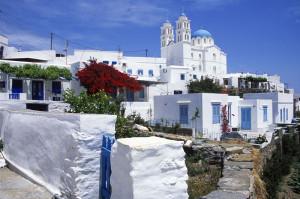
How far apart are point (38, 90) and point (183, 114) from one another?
12.0 metres

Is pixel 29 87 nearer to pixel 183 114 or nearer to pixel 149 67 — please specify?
pixel 183 114

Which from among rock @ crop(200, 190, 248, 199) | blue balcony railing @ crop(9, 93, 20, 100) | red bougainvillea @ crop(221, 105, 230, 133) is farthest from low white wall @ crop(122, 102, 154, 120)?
rock @ crop(200, 190, 248, 199)

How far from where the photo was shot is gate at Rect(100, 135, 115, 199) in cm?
523

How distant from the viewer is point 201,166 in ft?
32.1

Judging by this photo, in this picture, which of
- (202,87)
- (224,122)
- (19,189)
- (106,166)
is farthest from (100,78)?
(106,166)

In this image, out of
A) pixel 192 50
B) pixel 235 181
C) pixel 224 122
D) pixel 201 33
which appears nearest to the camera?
pixel 235 181

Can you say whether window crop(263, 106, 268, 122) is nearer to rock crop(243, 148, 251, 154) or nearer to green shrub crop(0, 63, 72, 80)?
green shrub crop(0, 63, 72, 80)

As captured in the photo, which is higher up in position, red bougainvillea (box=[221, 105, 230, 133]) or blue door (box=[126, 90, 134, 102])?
blue door (box=[126, 90, 134, 102])

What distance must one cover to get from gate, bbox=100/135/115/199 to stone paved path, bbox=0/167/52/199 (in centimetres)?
129

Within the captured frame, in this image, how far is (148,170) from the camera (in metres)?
4.23

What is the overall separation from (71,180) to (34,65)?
23.8 meters

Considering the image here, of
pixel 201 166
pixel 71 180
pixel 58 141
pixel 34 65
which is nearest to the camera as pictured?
pixel 71 180

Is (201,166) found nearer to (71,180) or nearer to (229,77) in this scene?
(71,180)

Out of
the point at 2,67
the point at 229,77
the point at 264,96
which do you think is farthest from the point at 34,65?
the point at 229,77
